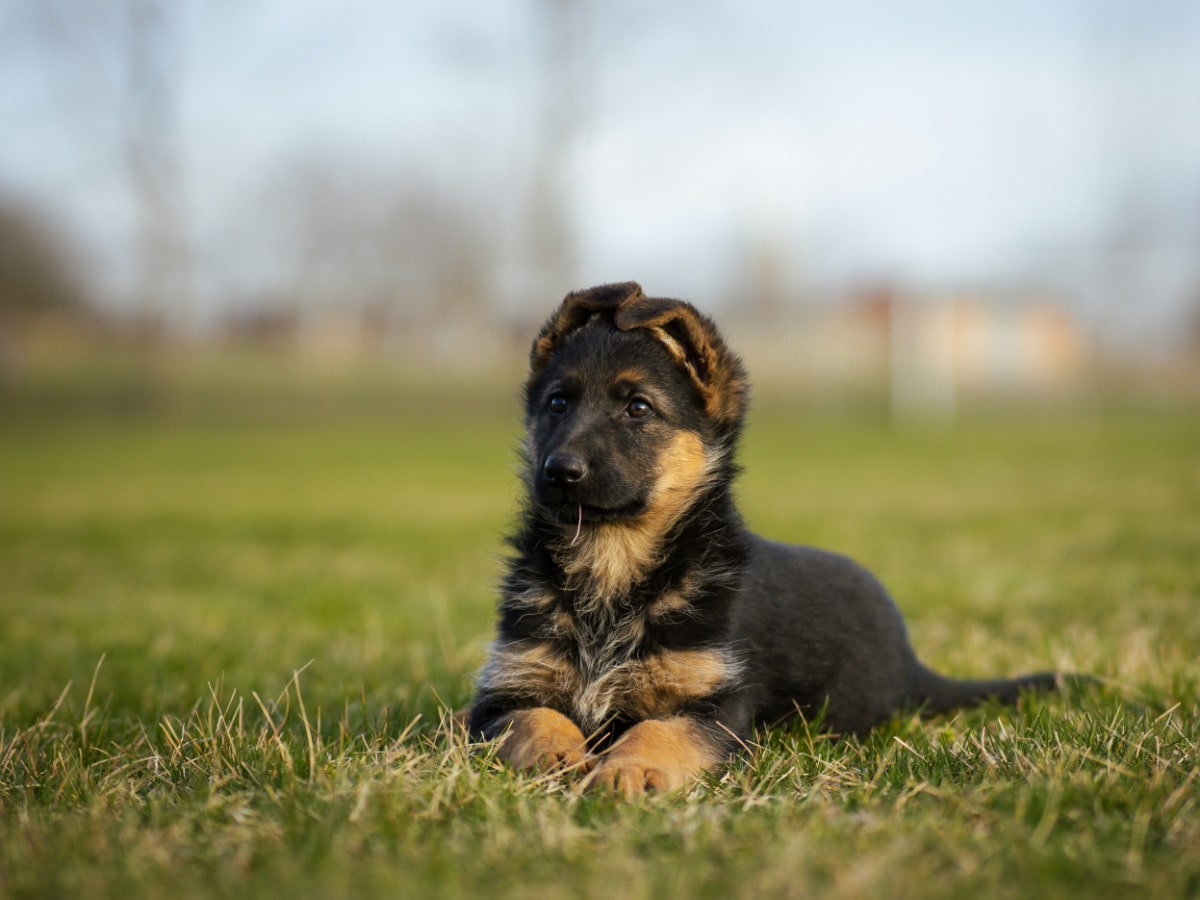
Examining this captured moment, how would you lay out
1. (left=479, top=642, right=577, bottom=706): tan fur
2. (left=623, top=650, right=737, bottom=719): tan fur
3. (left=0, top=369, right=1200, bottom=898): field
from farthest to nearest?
(left=479, top=642, right=577, bottom=706): tan fur
(left=623, top=650, right=737, bottom=719): tan fur
(left=0, top=369, right=1200, bottom=898): field

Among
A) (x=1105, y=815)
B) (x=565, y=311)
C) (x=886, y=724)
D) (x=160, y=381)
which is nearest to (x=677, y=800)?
(x=1105, y=815)

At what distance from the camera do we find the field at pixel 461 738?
243 centimetres

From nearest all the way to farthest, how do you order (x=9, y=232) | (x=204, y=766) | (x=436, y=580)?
(x=204, y=766) → (x=436, y=580) → (x=9, y=232)

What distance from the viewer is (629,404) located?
3.94 meters

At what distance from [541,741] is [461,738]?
0.88ft

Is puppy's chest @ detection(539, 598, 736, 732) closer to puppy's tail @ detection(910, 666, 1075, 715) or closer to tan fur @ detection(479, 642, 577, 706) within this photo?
tan fur @ detection(479, 642, 577, 706)

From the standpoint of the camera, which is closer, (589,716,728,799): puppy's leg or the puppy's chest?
(589,716,728,799): puppy's leg

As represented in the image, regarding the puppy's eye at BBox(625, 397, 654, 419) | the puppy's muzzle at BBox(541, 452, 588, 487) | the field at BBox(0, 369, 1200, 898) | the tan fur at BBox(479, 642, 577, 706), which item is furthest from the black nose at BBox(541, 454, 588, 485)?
the field at BBox(0, 369, 1200, 898)

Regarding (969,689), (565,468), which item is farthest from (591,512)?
(969,689)

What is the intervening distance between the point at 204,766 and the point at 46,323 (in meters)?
36.9

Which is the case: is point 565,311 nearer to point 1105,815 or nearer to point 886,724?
point 886,724

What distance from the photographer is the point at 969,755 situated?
3.37 metres

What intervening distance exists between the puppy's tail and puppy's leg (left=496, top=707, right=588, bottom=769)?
1.52 meters

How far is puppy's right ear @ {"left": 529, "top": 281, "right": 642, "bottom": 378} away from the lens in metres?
4.09
